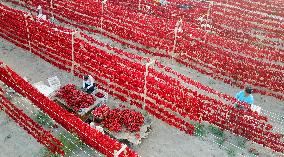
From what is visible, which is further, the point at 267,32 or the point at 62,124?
the point at 267,32

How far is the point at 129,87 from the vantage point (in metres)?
14.6


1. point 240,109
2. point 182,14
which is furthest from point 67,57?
point 182,14

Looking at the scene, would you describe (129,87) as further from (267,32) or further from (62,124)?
(267,32)

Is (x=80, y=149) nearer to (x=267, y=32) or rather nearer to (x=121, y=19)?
(x=121, y=19)

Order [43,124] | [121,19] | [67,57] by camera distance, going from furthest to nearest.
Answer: [121,19] < [67,57] < [43,124]

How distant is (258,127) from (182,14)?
1231cm

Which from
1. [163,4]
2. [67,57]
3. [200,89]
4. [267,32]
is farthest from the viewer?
[163,4]

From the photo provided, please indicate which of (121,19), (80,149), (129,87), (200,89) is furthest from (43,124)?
(121,19)

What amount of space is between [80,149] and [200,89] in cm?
521

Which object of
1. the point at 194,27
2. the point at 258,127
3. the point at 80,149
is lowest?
the point at 80,149

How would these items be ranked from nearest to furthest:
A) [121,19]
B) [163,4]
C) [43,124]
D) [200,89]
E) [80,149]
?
[80,149], [43,124], [200,89], [121,19], [163,4]

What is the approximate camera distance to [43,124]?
12836 millimetres

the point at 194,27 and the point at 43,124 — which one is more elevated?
the point at 194,27

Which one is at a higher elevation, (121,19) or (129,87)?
(121,19)
